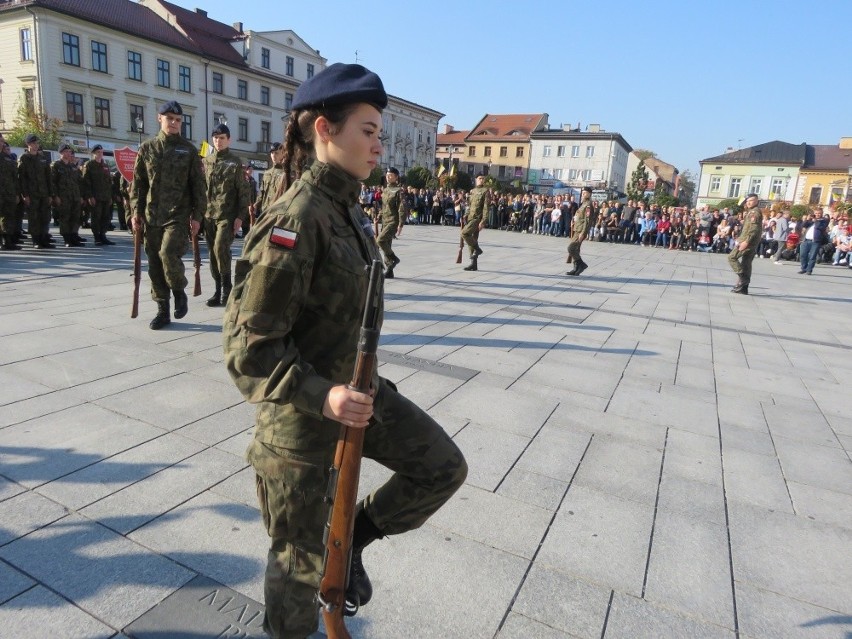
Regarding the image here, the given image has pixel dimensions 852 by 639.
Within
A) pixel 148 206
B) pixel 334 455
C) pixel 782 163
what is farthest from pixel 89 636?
pixel 782 163

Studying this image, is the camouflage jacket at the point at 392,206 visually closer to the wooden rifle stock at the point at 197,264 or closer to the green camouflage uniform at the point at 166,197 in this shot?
the wooden rifle stock at the point at 197,264

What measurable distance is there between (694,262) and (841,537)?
1774 centimetres

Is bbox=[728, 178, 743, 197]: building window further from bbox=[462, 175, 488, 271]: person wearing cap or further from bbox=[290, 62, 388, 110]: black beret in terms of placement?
bbox=[290, 62, 388, 110]: black beret

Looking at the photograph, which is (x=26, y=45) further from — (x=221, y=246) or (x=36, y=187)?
(x=221, y=246)

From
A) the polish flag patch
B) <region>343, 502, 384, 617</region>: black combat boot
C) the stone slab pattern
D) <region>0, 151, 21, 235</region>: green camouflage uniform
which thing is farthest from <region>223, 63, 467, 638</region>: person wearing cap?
<region>0, 151, 21, 235</region>: green camouflage uniform

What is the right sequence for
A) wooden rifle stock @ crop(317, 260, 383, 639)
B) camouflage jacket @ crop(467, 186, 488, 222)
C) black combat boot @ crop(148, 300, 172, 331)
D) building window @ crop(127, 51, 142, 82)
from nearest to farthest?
wooden rifle stock @ crop(317, 260, 383, 639) < black combat boot @ crop(148, 300, 172, 331) < camouflage jacket @ crop(467, 186, 488, 222) < building window @ crop(127, 51, 142, 82)

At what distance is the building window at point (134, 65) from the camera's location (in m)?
39.5

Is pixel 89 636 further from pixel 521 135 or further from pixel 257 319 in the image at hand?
pixel 521 135

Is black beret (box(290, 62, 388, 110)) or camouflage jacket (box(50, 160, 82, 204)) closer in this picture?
black beret (box(290, 62, 388, 110))

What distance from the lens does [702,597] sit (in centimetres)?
239

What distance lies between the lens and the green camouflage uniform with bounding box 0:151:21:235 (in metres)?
10.6

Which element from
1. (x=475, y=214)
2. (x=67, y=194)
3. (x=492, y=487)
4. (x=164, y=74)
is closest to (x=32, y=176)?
(x=67, y=194)

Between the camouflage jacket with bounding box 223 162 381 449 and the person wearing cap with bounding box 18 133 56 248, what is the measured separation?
12.2 m

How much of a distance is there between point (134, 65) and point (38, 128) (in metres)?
10.2
